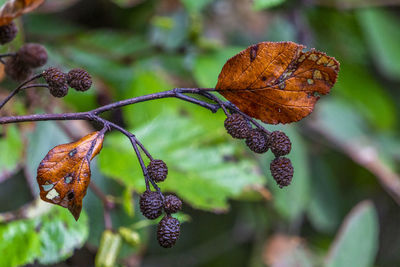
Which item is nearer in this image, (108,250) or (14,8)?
(14,8)

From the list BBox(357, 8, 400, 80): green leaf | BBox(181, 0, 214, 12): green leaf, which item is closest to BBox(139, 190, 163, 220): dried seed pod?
BBox(181, 0, 214, 12): green leaf

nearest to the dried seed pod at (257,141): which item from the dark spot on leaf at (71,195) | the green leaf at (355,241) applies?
the dark spot on leaf at (71,195)

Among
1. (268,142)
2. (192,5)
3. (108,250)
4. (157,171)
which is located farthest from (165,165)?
(192,5)

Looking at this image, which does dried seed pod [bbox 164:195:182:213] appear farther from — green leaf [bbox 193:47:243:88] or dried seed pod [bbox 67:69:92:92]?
green leaf [bbox 193:47:243:88]

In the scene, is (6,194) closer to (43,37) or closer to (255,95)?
(43,37)

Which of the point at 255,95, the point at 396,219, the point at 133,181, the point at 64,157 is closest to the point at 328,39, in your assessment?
the point at 396,219

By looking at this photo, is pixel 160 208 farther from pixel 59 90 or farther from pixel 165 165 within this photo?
pixel 59 90
